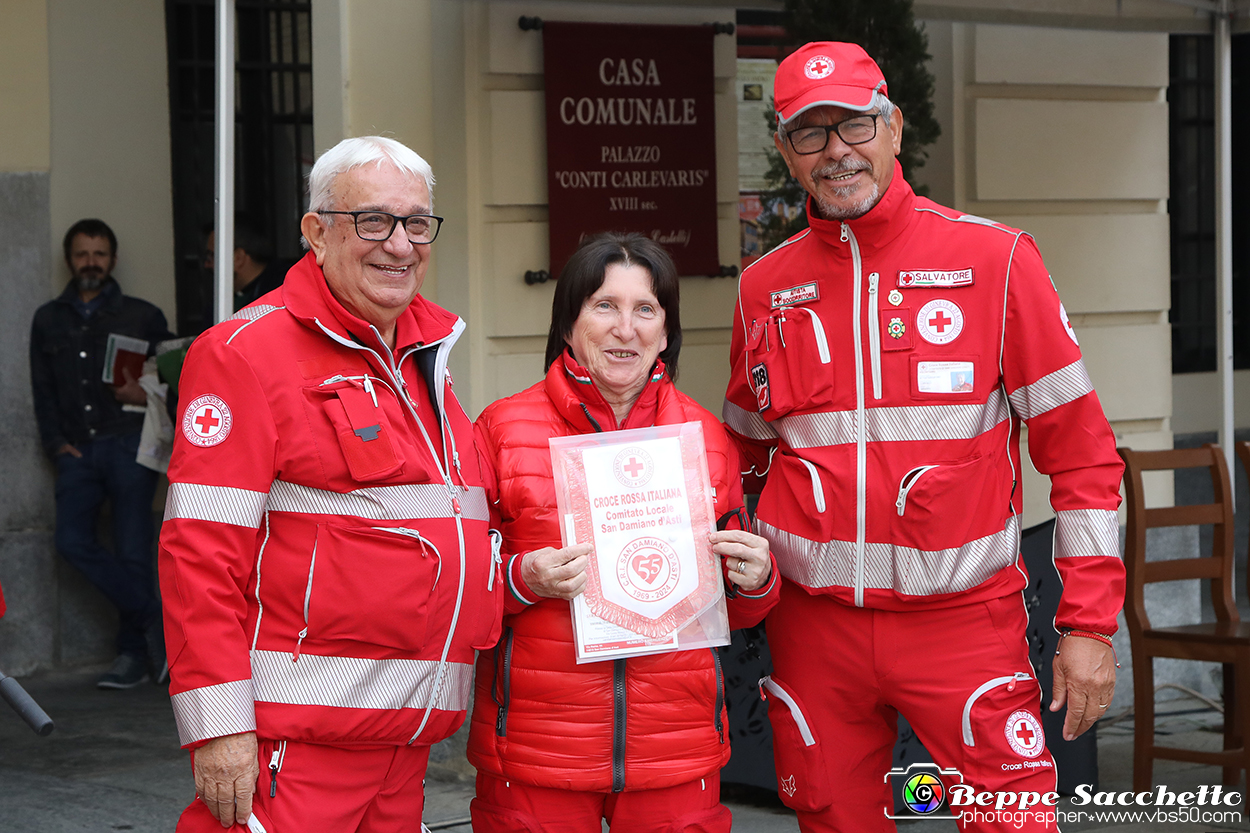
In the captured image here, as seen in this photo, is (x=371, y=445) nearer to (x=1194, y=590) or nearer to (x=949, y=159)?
(x=949, y=159)

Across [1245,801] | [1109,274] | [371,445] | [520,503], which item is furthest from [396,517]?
[1109,274]

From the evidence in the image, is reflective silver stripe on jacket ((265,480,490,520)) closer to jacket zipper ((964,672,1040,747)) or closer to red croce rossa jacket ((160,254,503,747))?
red croce rossa jacket ((160,254,503,747))

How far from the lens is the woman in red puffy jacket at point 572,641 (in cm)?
268

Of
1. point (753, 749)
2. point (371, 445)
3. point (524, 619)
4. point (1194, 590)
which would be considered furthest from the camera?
point (1194, 590)

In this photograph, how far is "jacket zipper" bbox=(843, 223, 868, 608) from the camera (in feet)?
9.64

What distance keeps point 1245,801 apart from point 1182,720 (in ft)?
4.30

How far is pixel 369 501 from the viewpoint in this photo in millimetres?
2473

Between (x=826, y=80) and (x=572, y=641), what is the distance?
1303 mm

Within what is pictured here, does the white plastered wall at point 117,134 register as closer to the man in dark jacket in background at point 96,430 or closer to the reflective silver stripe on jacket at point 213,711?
the man in dark jacket in background at point 96,430

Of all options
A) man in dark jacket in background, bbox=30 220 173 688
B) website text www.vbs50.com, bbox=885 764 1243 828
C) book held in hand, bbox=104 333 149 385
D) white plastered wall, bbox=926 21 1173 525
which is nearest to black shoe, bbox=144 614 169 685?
man in dark jacket in background, bbox=30 220 173 688

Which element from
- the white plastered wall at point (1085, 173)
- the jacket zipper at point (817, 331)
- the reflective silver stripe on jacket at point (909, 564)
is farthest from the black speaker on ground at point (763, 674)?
the jacket zipper at point (817, 331)

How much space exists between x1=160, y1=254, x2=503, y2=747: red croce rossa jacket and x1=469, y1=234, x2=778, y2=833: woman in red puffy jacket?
0.60 ft

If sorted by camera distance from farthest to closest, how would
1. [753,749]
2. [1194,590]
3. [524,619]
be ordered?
[1194,590] < [753,749] < [524,619]

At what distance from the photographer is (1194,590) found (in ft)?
21.2
